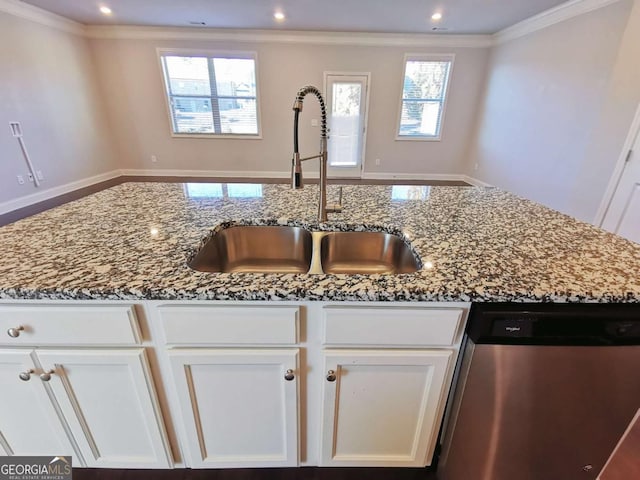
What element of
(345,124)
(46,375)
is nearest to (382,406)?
(46,375)

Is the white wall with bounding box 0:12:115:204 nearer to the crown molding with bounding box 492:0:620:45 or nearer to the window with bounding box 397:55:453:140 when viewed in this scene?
the window with bounding box 397:55:453:140

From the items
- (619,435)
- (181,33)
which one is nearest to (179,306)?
(619,435)

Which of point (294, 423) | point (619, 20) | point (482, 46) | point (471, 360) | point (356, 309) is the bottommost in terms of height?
point (294, 423)

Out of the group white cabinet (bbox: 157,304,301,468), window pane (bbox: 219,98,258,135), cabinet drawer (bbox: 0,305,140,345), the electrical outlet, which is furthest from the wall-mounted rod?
white cabinet (bbox: 157,304,301,468)

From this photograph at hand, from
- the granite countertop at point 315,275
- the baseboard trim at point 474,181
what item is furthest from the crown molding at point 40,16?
the baseboard trim at point 474,181

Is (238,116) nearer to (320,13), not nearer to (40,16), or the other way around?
(320,13)

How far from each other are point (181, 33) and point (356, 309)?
642 cm

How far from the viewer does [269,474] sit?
1.12 metres

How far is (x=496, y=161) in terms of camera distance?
16.8ft

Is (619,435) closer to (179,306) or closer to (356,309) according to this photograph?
(356,309)

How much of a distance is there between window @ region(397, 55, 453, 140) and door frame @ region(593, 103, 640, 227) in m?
3.52

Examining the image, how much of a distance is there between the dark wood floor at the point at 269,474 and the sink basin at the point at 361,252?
80 cm

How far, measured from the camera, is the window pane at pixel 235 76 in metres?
5.35

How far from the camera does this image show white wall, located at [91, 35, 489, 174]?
17.3 ft
